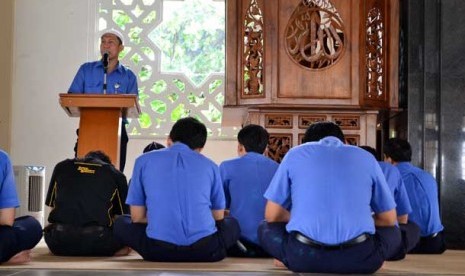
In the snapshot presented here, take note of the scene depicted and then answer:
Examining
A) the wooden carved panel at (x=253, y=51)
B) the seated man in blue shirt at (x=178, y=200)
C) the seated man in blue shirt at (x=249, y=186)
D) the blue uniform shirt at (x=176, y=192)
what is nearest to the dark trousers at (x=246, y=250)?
the seated man in blue shirt at (x=249, y=186)

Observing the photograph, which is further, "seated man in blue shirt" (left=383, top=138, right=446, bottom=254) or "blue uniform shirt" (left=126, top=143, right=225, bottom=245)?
"seated man in blue shirt" (left=383, top=138, right=446, bottom=254)

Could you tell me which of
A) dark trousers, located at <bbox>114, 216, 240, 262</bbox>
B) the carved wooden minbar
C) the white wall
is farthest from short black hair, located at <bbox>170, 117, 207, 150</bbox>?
the white wall

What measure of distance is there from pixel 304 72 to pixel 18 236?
8.64ft

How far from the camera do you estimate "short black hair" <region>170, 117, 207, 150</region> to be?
4316 mm

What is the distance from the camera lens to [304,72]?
237 inches

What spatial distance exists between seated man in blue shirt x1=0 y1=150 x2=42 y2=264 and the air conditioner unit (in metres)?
3.61

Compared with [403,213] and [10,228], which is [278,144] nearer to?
[403,213]

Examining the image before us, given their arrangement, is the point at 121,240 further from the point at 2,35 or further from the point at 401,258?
the point at 2,35

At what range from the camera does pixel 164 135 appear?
923 centimetres

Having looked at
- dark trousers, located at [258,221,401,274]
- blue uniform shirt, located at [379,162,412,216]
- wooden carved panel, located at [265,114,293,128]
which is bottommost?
dark trousers, located at [258,221,401,274]

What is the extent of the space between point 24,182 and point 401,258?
4.25m

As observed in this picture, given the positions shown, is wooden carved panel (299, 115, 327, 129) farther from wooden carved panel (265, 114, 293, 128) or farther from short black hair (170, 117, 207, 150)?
short black hair (170, 117, 207, 150)

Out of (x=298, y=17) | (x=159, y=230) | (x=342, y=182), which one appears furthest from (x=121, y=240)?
(x=298, y=17)

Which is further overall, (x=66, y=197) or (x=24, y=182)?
(x=24, y=182)
